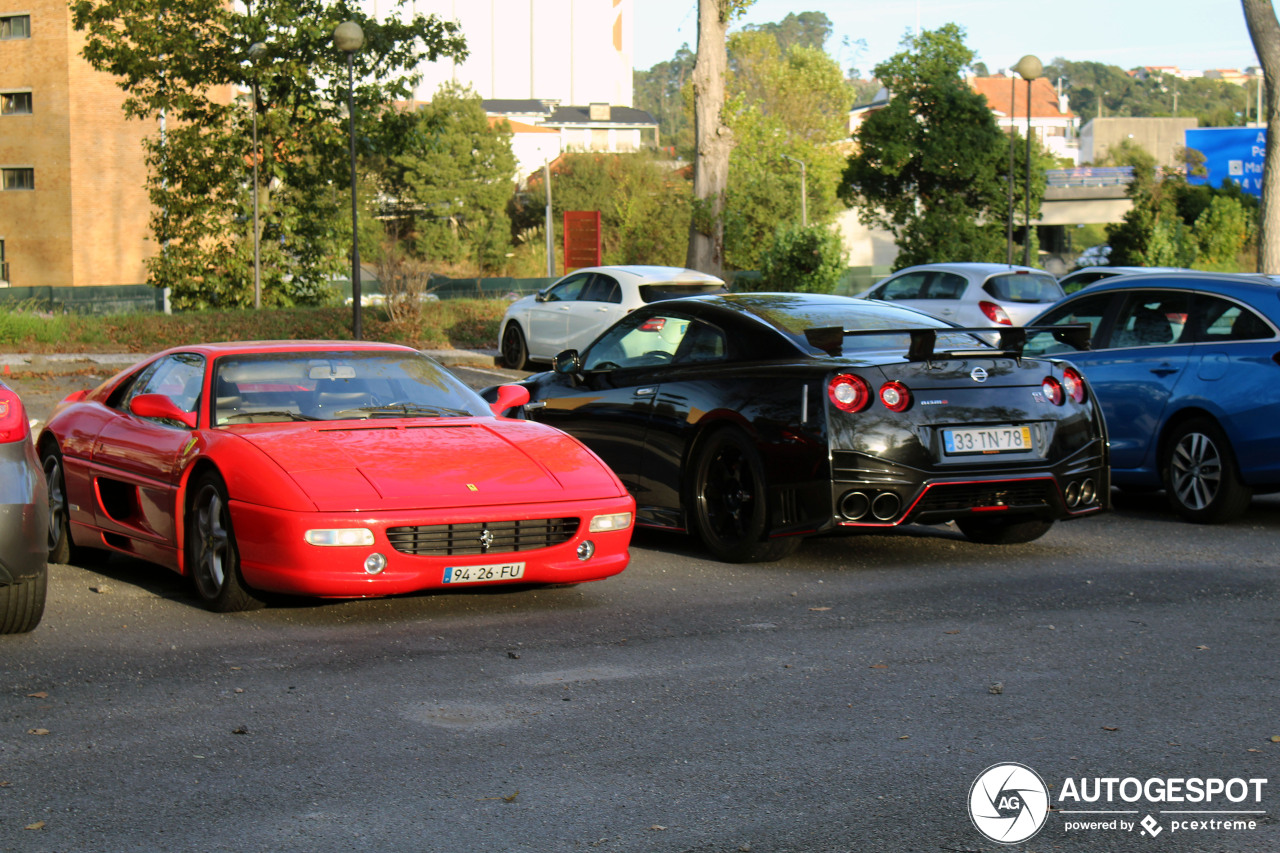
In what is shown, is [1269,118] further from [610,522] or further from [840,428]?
[610,522]


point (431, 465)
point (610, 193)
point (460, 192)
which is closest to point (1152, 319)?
point (431, 465)

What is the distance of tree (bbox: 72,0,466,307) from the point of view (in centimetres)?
2844

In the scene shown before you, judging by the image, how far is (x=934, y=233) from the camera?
40250mm

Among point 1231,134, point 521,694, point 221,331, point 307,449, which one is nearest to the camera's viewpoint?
point 521,694

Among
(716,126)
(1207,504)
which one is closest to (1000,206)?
(716,126)

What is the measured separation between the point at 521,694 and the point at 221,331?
2208 cm

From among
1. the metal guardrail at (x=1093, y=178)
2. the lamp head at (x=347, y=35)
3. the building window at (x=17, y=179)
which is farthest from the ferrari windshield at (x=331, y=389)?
the metal guardrail at (x=1093, y=178)

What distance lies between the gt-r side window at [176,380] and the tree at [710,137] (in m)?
19.8

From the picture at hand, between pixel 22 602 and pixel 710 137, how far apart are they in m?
22.6

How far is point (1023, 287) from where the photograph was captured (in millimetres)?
21234

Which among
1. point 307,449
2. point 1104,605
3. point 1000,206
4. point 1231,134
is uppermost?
point 1231,134

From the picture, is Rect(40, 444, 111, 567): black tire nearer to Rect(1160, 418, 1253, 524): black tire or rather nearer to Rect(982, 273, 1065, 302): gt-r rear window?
Rect(1160, 418, 1253, 524): black tire

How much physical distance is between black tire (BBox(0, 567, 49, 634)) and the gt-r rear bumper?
33.3 inches

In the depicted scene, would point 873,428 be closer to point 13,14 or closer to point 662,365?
point 662,365
